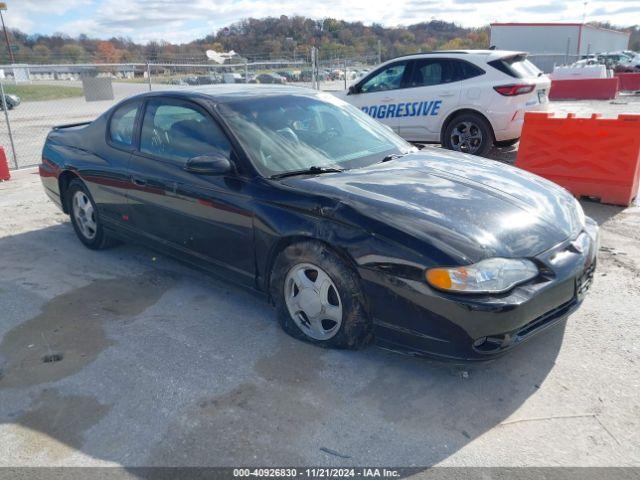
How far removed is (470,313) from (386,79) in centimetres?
748

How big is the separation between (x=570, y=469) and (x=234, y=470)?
4.91ft

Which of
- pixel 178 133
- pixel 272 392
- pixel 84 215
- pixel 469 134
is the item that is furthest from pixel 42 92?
pixel 272 392

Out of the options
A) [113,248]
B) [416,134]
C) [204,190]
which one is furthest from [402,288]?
[416,134]

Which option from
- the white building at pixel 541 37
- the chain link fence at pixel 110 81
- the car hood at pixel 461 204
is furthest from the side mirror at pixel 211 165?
the white building at pixel 541 37

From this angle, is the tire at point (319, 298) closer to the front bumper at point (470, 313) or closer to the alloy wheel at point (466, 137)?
the front bumper at point (470, 313)

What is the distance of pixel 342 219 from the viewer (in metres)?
3.11

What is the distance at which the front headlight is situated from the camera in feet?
9.00

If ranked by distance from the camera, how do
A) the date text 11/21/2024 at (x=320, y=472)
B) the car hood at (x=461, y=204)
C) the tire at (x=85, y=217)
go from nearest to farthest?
1. the date text 11/21/2024 at (x=320, y=472)
2. the car hood at (x=461, y=204)
3. the tire at (x=85, y=217)

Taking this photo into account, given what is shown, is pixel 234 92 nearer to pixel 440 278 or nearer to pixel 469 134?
pixel 440 278

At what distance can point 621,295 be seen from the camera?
409 cm

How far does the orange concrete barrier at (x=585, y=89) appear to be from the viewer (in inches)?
861

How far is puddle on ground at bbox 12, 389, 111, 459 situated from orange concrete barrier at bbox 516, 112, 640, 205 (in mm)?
5778

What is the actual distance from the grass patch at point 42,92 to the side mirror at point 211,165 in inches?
922

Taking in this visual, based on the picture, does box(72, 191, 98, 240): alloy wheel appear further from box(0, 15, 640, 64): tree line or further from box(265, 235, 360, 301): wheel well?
box(0, 15, 640, 64): tree line
